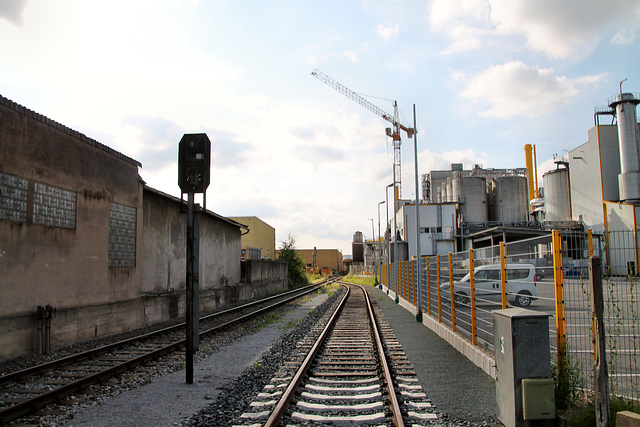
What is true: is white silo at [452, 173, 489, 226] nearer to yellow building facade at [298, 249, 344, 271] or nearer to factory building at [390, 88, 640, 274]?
factory building at [390, 88, 640, 274]

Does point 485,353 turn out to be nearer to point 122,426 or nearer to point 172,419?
point 172,419

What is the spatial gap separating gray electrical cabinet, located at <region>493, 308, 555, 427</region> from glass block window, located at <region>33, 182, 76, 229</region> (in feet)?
32.0

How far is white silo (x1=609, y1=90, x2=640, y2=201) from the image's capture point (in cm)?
4353

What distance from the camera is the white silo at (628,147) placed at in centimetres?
4353

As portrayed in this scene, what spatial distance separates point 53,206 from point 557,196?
57.5m

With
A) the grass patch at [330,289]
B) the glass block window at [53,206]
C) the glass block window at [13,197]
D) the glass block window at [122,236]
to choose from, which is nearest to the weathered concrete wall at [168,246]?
the glass block window at [122,236]

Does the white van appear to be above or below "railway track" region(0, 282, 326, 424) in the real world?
above

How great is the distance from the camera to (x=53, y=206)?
1095 centimetres

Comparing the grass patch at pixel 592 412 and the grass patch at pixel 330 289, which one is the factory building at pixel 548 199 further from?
the grass patch at pixel 592 412

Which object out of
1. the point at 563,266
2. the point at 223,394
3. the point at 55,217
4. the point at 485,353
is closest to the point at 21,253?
the point at 55,217

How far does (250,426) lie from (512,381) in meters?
2.83

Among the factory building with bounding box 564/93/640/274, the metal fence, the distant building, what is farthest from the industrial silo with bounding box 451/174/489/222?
the metal fence

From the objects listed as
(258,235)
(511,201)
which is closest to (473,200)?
(511,201)

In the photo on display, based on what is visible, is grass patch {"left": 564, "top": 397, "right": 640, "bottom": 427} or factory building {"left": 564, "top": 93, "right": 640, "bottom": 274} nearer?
grass patch {"left": 564, "top": 397, "right": 640, "bottom": 427}
